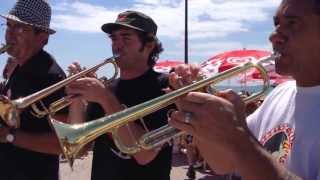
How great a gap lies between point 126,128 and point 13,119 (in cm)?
94

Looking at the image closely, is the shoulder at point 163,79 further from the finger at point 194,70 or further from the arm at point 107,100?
the finger at point 194,70

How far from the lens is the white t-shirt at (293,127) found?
1839 mm

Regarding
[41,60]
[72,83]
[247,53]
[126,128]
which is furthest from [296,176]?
[247,53]

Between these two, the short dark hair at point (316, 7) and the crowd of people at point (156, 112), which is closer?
the crowd of people at point (156, 112)

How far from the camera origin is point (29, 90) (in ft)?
11.0

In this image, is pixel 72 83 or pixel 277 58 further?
pixel 72 83

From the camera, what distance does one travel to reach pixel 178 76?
2592 mm

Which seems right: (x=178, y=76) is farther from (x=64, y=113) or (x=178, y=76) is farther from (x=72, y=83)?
(x=64, y=113)

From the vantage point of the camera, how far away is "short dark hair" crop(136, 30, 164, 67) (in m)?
3.32

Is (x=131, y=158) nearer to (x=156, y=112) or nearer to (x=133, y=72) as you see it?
(x=156, y=112)

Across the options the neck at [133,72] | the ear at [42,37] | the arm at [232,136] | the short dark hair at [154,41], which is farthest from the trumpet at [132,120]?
the ear at [42,37]

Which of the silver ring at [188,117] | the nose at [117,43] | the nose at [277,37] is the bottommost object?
the nose at [117,43]

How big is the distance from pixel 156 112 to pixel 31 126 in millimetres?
980

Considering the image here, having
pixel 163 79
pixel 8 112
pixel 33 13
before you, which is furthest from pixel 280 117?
pixel 33 13
